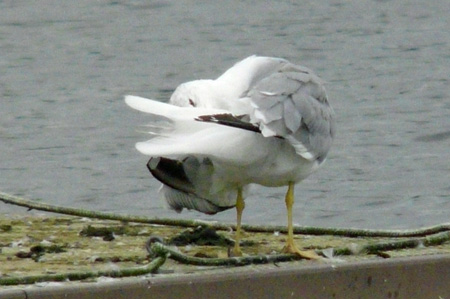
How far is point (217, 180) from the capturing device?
4.89 meters

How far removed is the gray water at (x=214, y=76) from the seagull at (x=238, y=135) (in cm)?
288

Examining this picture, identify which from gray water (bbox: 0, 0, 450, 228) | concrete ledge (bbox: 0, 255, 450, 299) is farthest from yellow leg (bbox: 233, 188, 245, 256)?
gray water (bbox: 0, 0, 450, 228)

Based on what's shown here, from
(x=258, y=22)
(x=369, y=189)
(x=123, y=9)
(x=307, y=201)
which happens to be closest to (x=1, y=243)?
(x=307, y=201)

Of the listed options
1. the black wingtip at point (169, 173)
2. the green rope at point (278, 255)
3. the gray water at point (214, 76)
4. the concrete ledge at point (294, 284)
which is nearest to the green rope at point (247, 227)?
the green rope at point (278, 255)

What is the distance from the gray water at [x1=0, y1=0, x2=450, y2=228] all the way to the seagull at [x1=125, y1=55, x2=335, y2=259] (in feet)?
9.45

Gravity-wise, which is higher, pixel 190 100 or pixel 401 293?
pixel 190 100

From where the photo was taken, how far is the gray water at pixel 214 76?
31.3 ft

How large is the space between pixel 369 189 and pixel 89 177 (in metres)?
2.34

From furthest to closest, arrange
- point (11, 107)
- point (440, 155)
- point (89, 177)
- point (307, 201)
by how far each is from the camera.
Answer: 1. point (11, 107)
2. point (440, 155)
3. point (89, 177)
4. point (307, 201)

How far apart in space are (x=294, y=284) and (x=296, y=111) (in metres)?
0.77

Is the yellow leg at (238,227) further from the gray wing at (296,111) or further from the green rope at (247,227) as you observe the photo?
the gray wing at (296,111)

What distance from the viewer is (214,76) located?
13570mm

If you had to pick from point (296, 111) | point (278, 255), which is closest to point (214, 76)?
point (296, 111)

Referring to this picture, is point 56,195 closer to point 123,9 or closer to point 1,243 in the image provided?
point 1,243
